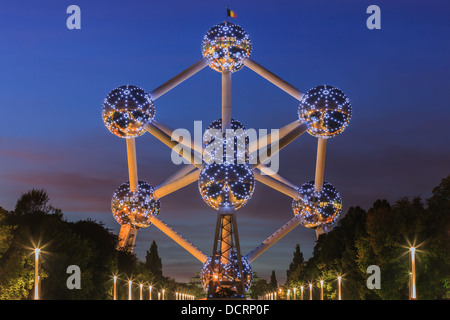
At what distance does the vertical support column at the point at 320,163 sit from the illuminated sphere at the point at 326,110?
3.56 m

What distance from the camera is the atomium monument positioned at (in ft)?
183

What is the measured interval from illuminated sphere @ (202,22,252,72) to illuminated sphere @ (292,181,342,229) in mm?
14308

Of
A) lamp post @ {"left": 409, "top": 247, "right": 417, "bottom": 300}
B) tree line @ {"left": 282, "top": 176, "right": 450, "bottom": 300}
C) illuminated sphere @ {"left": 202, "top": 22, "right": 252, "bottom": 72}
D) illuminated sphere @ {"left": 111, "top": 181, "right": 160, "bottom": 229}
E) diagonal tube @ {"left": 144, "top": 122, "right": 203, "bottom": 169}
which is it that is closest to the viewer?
lamp post @ {"left": 409, "top": 247, "right": 417, "bottom": 300}

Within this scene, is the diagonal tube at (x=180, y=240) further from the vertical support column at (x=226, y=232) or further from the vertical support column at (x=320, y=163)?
the vertical support column at (x=320, y=163)

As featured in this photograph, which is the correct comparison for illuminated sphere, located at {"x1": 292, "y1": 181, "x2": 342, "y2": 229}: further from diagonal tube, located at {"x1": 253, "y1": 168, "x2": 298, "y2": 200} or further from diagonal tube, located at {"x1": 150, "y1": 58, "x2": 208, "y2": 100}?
diagonal tube, located at {"x1": 150, "y1": 58, "x2": 208, "y2": 100}

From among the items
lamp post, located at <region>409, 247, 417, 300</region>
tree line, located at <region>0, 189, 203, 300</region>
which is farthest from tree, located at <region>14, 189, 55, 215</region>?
lamp post, located at <region>409, 247, 417, 300</region>

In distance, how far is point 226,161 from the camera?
55.9m

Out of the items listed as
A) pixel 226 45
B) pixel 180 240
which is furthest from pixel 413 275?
pixel 180 240

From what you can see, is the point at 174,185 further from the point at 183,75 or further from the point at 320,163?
the point at 320,163

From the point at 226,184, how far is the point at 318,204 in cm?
1690

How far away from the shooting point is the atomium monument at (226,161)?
55781 mm

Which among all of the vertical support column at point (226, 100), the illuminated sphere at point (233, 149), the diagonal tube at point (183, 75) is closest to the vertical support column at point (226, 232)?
the illuminated sphere at point (233, 149)

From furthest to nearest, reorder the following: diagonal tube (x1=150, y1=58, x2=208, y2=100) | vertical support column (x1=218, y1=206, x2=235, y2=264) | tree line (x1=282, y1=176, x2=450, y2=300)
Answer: diagonal tube (x1=150, y1=58, x2=208, y2=100) → vertical support column (x1=218, y1=206, x2=235, y2=264) → tree line (x1=282, y1=176, x2=450, y2=300)

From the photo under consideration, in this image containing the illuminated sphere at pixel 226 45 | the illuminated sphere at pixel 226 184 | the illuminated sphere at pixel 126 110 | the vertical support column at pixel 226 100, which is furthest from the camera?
the vertical support column at pixel 226 100
